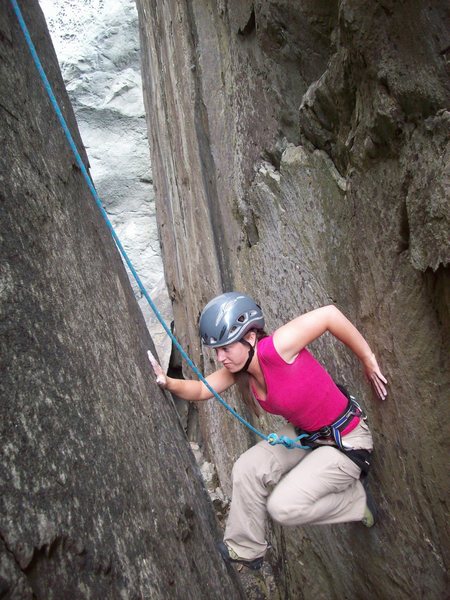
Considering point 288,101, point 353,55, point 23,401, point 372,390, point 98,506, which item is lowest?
point 372,390

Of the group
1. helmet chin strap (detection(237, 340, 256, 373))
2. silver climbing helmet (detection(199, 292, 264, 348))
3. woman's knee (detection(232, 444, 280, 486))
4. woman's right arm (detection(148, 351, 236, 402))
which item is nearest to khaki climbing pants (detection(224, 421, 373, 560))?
woman's knee (detection(232, 444, 280, 486))

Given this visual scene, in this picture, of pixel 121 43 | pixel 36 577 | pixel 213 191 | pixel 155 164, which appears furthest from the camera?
pixel 121 43

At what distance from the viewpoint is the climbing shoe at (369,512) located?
3373 mm

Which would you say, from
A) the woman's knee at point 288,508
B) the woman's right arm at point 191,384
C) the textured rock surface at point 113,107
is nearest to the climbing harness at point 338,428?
the woman's knee at point 288,508

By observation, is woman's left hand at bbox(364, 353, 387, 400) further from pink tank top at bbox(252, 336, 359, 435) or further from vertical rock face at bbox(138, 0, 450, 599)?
pink tank top at bbox(252, 336, 359, 435)

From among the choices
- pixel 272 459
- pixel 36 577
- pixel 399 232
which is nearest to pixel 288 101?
pixel 399 232

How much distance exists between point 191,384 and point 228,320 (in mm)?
516

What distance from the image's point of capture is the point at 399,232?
2795mm

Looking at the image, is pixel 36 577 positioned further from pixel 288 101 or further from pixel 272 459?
pixel 288 101

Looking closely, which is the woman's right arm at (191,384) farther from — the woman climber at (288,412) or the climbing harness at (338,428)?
the climbing harness at (338,428)

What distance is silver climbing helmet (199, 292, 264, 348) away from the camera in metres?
2.97

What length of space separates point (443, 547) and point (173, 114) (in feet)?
21.1

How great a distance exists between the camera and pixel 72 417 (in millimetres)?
2037

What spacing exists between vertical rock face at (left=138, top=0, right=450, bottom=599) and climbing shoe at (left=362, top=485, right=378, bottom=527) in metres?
0.05
